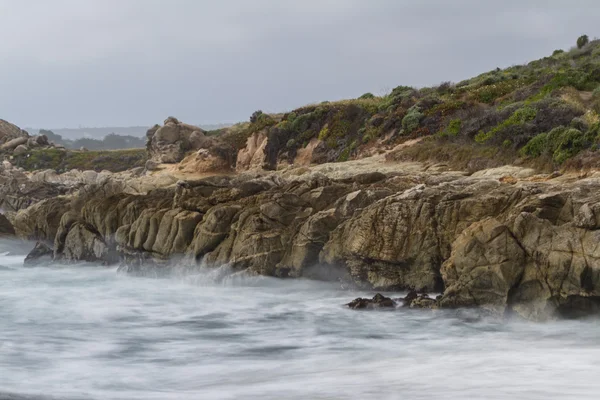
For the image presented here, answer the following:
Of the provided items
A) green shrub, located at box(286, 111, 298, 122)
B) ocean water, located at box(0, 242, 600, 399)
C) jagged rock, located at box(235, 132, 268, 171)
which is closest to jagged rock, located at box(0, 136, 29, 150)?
jagged rock, located at box(235, 132, 268, 171)

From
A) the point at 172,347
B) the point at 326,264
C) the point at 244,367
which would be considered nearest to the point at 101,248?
the point at 326,264

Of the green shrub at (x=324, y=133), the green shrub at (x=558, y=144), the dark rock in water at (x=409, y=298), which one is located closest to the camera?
the dark rock in water at (x=409, y=298)

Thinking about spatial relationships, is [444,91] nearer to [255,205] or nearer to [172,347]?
[255,205]

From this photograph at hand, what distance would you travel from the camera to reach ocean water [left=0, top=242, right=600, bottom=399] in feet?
40.4

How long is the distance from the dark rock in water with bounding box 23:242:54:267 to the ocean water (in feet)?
25.7

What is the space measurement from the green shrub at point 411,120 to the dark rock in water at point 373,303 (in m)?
16.7

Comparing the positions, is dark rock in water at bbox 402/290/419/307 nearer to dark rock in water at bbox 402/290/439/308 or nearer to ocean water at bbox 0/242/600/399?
dark rock in water at bbox 402/290/439/308

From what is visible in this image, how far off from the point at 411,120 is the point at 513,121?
22.3ft

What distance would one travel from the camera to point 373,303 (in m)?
18.0

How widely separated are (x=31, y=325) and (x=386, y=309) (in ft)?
29.3

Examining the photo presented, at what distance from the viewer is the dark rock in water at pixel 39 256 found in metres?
29.4

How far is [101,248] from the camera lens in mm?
27672

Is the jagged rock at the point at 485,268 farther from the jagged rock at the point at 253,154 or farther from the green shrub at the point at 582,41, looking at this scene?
the green shrub at the point at 582,41

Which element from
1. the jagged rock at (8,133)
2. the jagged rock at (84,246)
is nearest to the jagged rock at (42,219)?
the jagged rock at (84,246)
